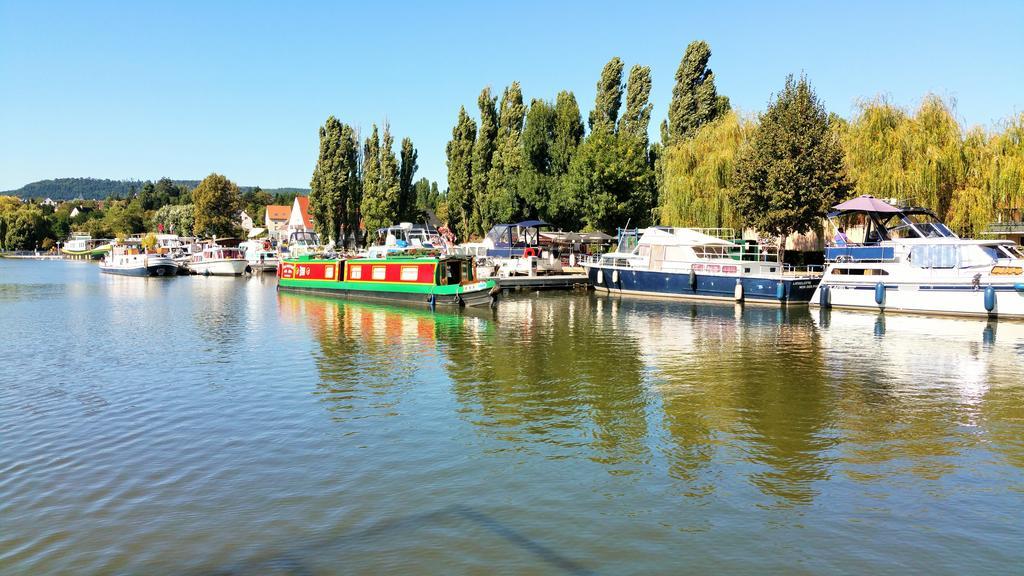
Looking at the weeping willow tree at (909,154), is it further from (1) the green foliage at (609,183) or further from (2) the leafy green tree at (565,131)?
(2) the leafy green tree at (565,131)

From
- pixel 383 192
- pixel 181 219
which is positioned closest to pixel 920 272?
pixel 383 192

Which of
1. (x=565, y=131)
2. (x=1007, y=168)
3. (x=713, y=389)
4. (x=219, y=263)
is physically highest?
(x=565, y=131)

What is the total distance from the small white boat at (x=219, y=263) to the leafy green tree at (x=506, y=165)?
25414 millimetres

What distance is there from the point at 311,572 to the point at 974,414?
44.6 ft

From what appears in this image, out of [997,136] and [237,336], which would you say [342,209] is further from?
[997,136]

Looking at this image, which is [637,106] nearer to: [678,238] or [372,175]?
[678,238]

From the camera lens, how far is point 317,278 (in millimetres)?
47469

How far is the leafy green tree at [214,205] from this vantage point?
117 meters

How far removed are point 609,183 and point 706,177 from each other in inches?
442

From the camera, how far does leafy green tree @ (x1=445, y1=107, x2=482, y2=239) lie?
6981 cm

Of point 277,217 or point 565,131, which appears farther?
point 277,217

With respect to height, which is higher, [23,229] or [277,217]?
[277,217]

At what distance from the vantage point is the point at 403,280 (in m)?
39.0

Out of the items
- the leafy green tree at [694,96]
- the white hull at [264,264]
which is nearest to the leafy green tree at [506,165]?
the leafy green tree at [694,96]
